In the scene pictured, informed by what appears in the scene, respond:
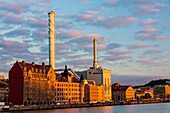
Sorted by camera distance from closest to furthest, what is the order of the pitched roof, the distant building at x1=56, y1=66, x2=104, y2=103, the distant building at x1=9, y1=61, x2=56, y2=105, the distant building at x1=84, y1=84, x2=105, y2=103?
1. the distant building at x1=9, y1=61, x2=56, y2=105
2. the pitched roof
3. the distant building at x1=56, y1=66, x2=104, y2=103
4. the distant building at x1=84, y1=84, x2=105, y2=103

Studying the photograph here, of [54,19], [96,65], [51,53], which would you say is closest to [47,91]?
[51,53]

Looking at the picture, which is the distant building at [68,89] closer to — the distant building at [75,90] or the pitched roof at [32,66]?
the distant building at [75,90]

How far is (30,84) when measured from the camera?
121312 millimetres

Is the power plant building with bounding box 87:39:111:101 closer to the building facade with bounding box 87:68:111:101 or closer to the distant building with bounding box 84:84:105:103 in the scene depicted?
the building facade with bounding box 87:68:111:101

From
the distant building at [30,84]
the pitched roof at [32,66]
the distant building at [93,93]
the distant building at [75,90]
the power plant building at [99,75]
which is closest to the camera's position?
the distant building at [30,84]

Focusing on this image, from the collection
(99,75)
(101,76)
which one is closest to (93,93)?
(101,76)

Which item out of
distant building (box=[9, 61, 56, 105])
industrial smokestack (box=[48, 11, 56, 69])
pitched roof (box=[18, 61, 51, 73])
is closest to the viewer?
distant building (box=[9, 61, 56, 105])

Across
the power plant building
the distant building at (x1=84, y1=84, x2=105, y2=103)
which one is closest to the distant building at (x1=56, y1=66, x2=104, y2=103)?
the distant building at (x1=84, y1=84, x2=105, y2=103)

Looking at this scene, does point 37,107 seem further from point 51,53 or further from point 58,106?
point 51,53

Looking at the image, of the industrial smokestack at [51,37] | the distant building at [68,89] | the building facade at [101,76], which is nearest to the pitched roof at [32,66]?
the industrial smokestack at [51,37]

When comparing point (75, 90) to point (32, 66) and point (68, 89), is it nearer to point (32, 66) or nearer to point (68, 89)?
point (68, 89)

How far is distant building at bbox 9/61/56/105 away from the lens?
388ft

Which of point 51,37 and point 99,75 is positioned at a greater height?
point 51,37

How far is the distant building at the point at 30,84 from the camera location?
388 feet
